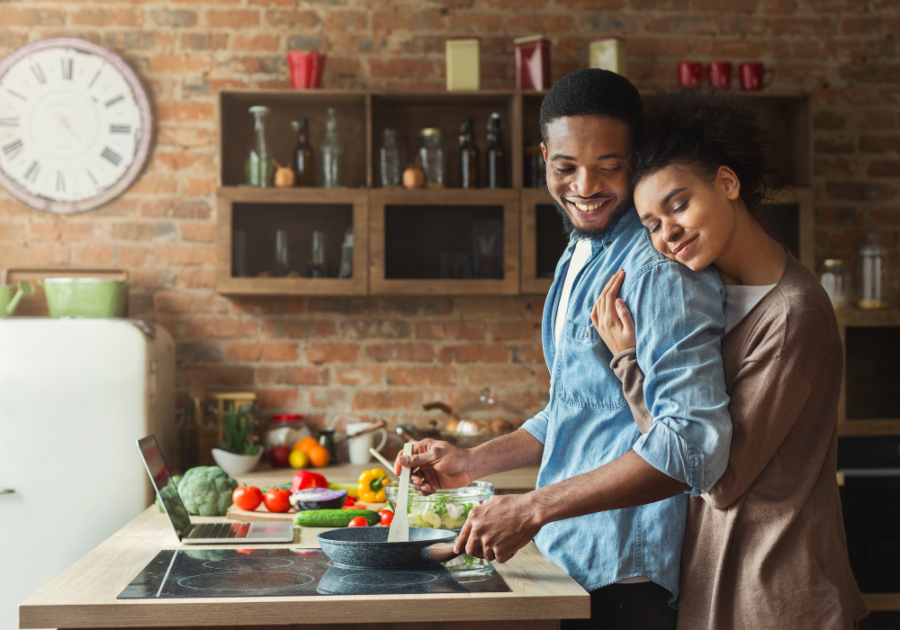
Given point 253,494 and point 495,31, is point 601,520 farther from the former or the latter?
point 495,31

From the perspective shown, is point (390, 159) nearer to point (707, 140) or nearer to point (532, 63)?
point (532, 63)

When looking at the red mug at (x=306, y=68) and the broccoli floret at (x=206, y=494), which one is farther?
the red mug at (x=306, y=68)

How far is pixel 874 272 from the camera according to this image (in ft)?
10.1

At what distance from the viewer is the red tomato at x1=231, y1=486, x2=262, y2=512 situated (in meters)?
2.01

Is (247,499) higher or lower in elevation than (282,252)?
lower

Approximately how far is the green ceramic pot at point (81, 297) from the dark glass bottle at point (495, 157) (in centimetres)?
145

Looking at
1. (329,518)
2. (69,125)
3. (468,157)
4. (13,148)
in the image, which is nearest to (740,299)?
(329,518)

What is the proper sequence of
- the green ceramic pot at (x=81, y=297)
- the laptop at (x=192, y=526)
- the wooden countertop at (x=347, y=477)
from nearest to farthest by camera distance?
the laptop at (x=192, y=526) < the wooden countertop at (x=347, y=477) < the green ceramic pot at (x=81, y=297)

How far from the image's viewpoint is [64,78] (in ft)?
10.3

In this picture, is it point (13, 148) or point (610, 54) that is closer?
point (610, 54)

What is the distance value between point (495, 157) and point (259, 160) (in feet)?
2.93

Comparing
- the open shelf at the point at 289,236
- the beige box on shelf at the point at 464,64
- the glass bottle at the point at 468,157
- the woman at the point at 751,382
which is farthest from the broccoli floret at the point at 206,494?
the beige box on shelf at the point at 464,64

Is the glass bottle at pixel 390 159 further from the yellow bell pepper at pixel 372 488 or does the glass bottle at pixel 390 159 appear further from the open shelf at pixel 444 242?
the yellow bell pepper at pixel 372 488

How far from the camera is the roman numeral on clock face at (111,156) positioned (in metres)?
3.14
